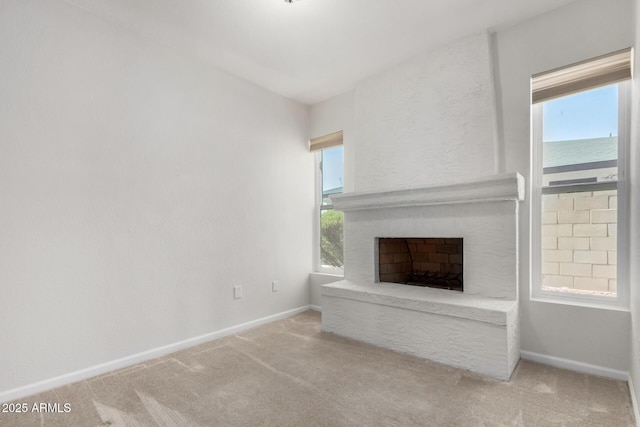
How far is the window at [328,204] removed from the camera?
3.80 metres

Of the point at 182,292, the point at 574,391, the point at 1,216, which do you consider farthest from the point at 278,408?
the point at 1,216

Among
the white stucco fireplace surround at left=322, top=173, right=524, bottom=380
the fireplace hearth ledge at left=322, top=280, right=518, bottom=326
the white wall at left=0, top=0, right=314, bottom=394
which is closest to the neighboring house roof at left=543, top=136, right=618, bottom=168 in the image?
the white stucco fireplace surround at left=322, top=173, right=524, bottom=380

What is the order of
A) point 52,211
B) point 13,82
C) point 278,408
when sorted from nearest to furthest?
point 278,408 → point 13,82 → point 52,211

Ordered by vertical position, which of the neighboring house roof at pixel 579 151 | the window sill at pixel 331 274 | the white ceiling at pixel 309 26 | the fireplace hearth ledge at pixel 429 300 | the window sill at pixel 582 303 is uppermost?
the white ceiling at pixel 309 26

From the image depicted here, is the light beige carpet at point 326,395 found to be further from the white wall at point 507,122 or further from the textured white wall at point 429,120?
the textured white wall at point 429,120

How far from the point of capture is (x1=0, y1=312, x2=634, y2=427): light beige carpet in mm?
1649

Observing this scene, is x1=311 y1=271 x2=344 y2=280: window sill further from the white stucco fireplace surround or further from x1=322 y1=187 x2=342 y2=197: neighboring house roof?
x1=322 y1=187 x2=342 y2=197: neighboring house roof

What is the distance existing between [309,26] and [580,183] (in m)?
2.28

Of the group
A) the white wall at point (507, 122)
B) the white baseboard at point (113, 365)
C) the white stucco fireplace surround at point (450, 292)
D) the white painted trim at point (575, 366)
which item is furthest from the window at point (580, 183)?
the white baseboard at point (113, 365)

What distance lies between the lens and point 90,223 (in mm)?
2174

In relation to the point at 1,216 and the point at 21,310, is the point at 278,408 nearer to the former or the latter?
the point at 21,310

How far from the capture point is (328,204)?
3.90 metres

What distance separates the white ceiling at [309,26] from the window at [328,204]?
1.03 meters

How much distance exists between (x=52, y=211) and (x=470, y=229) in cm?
291
